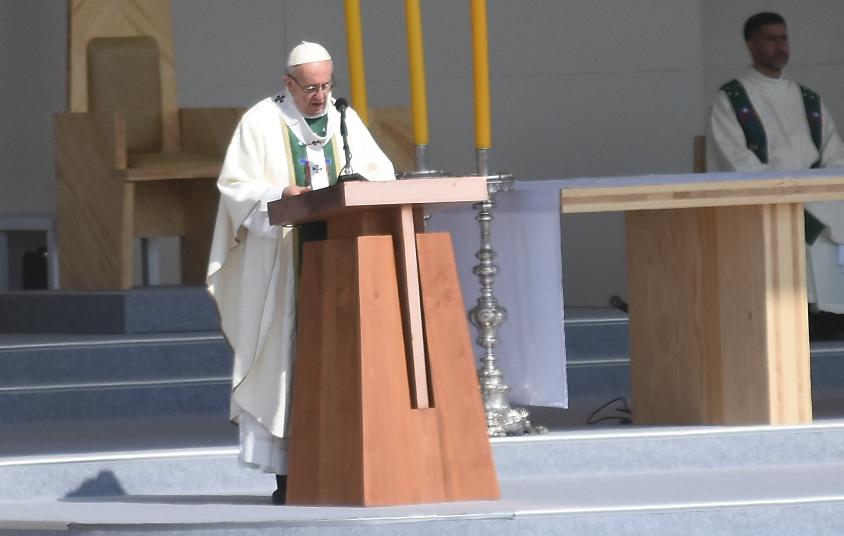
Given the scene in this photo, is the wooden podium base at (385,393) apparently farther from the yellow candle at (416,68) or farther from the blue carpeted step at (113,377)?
the blue carpeted step at (113,377)

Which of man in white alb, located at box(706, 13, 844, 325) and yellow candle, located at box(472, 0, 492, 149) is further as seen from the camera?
man in white alb, located at box(706, 13, 844, 325)

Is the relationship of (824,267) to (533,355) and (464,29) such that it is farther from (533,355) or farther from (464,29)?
(464,29)

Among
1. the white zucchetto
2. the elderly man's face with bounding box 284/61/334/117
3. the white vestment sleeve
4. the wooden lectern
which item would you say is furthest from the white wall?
the wooden lectern

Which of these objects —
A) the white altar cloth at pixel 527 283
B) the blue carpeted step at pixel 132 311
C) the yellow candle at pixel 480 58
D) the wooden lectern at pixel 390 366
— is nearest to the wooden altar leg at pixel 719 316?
the white altar cloth at pixel 527 283

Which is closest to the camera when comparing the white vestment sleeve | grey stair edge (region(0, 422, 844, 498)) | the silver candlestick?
grey stair edge (region(0, 422, 844, 498))

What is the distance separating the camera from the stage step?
13.0 ft

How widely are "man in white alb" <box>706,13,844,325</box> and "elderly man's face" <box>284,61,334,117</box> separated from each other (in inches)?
108

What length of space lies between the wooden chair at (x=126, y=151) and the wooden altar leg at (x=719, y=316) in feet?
7.35

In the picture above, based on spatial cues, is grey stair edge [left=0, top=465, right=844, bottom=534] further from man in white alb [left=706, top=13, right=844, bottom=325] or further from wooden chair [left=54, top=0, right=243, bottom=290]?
wooden chair [left=54, top=0, right=243, bottom=290]

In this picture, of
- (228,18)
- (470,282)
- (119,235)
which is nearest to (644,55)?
(228,18)

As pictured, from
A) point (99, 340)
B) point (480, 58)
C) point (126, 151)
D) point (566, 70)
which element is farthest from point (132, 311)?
point (566, 70)

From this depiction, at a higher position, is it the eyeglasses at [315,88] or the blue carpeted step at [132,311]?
the eyeglasses at [315,88]

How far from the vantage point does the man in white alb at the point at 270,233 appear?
173 inches

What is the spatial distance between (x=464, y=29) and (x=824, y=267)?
2503 millimetres
